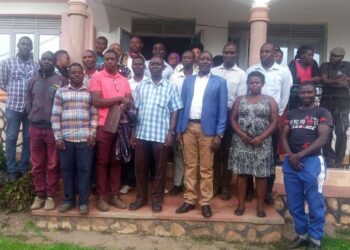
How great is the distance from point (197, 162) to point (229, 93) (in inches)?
37.7

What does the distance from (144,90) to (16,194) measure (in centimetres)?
210

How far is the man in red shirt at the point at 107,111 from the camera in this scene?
203 inches

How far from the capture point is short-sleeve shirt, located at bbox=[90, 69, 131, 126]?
16.9 feet

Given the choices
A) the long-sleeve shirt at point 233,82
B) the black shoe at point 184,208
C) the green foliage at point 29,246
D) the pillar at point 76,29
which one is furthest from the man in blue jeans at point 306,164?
the pillar at point 76,29

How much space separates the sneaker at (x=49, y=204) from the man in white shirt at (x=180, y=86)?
1.50m

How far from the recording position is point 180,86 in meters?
5.57

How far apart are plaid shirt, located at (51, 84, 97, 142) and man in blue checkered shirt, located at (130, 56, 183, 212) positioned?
0.65 meters

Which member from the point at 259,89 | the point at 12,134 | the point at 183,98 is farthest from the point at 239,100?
the point at 12,134

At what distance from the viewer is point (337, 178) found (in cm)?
632

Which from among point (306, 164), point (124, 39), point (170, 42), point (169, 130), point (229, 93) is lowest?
point (306, 164)

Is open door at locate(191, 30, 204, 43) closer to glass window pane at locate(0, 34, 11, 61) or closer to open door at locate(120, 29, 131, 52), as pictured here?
open door at locate(120, 29, 131, 52)

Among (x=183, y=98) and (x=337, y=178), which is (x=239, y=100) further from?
(x=337, y=178)

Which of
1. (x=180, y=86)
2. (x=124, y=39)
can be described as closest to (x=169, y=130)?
(x=180, y=86)

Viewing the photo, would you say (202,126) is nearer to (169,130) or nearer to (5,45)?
(169,130)
